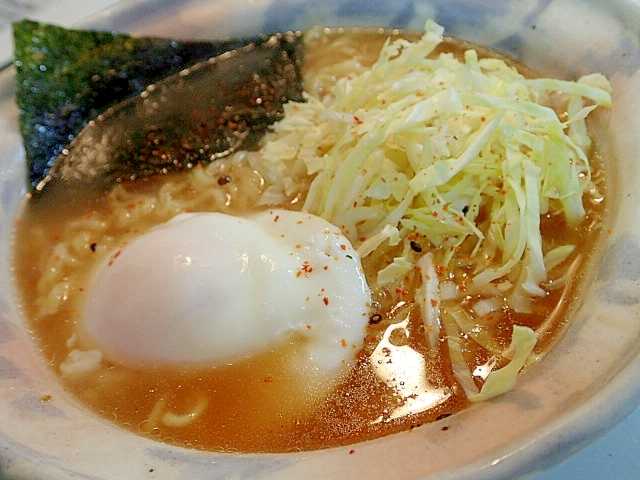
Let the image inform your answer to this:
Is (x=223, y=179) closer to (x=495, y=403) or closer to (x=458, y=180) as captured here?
(x=458, y=180)

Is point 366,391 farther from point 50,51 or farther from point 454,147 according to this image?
point 50,51

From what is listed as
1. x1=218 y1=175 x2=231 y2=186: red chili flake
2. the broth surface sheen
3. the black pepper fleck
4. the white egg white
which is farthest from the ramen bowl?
x1=218 y1=175 x2=231 y2=186: red chili flake

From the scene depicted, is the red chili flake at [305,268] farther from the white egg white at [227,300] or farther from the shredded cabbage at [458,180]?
the shredded cabbage at [458,180]

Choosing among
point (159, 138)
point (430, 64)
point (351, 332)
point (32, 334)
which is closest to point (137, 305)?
point (32, 334)

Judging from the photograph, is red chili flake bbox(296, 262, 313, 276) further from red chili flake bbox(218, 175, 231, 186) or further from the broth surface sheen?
red chili flake bbox(218, 175, 231, 186)

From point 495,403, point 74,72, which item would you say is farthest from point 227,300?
point 74,72

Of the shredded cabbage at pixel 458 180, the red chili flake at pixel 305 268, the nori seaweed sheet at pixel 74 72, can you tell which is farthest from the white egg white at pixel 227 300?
the nori seaweed sheet at pixel 74 72
